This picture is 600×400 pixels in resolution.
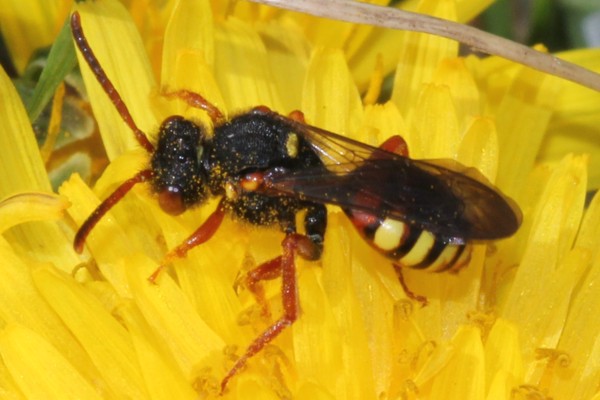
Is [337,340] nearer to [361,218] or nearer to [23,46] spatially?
[361,218]

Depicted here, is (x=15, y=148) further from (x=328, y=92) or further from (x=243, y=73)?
(x=328, y=92)

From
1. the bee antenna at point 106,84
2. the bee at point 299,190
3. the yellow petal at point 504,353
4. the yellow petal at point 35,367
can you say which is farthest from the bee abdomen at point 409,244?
the yellow petal at point 35,367

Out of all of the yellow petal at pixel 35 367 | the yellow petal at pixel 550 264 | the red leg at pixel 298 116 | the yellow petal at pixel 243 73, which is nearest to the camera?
the yellow petal at pixel 35 367

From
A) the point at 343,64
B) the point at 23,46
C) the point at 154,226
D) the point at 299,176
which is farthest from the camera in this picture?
the point at 23,46

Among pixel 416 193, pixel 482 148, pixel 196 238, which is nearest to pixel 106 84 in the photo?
pixel 196 238

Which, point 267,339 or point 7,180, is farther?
point 7,180

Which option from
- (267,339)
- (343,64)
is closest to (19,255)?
(267,339)

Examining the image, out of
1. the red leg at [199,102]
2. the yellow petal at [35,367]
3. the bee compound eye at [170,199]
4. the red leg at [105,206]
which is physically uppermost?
the red leg at [199,102]

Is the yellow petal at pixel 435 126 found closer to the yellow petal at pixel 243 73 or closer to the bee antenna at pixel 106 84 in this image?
the yellow petal at pixel 243 73
